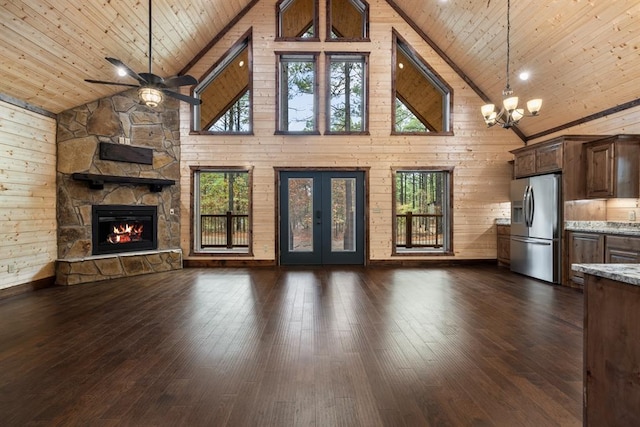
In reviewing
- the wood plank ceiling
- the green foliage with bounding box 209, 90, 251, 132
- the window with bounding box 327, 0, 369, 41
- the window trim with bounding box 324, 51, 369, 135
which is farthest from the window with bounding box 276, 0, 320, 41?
the green foliage with bounding box 209, 90, 251, 132

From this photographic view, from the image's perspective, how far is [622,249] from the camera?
4.28 metres

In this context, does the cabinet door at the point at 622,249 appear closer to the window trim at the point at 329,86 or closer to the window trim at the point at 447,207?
the window trim at the point at 447,207

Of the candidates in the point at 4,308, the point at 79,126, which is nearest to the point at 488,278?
the point at 4,308

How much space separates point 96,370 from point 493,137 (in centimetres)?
770

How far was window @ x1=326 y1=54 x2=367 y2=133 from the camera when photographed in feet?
24.0

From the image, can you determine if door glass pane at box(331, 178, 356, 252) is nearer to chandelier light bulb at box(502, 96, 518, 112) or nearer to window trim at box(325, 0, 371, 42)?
window trim at box(325, 0, 371, 42)

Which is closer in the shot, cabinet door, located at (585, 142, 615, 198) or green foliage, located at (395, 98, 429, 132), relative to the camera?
cabinet door, located at (585, 142, 615, 198)

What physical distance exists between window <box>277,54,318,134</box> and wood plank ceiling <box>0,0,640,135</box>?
4.95 feet

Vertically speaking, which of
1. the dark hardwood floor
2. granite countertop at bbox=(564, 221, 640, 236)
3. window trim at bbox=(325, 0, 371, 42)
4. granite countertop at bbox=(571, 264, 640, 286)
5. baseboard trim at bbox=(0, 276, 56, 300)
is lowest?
the dark hardwood floor

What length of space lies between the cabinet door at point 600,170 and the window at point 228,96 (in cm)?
607

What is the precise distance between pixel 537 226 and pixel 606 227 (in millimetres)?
1113

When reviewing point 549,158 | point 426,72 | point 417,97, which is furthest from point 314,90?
point 549,158

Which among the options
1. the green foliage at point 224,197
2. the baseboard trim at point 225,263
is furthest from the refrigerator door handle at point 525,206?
the green foliage at point 224,197

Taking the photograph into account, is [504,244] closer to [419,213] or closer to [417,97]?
[419,213]
